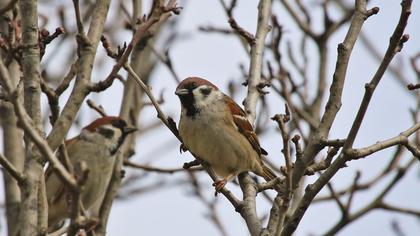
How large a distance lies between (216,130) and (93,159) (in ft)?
3.14

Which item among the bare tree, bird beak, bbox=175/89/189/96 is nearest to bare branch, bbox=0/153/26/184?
the bare tree

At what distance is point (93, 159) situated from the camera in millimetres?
4355

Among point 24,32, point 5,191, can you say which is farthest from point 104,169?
point 24,32

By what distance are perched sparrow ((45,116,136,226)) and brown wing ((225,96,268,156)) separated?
85 cm

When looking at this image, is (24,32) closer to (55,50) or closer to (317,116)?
(55,50)

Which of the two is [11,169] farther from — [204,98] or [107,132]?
[204,98]

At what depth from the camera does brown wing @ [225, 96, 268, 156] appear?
16.1ft

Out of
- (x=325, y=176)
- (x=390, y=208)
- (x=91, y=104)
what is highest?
(x=91, y=104)

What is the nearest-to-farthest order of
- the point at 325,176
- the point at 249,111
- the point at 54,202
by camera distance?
the point at 325,176, the point at 54,202, the point at 249,111

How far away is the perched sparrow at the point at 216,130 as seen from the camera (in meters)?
4.75

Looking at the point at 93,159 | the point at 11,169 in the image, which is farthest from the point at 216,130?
the point at 11,169

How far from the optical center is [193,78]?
498 centimetres

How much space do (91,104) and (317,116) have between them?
1930mm

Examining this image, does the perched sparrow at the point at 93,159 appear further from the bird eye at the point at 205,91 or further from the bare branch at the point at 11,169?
the bare branch at the point at 11,169
